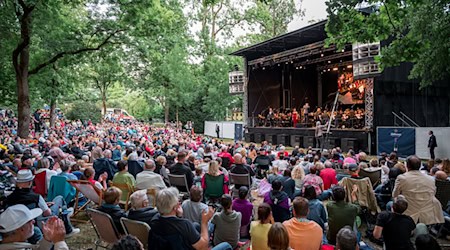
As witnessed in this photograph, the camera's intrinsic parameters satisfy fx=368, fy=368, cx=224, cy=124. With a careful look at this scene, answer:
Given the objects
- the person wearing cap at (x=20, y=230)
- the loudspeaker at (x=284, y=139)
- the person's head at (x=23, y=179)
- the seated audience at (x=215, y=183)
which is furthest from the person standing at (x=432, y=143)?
the person wearing cap at (x=20, y=230)

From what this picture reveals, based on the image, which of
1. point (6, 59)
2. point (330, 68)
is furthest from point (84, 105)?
point (330, 68)

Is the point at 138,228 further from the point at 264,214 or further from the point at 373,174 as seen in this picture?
the point at 373,174

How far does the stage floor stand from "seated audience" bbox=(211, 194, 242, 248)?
13700 millimetres

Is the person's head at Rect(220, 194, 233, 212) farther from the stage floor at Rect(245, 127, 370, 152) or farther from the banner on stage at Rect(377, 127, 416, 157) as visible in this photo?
the stage floor at Rect(245, 127, 370, 152)

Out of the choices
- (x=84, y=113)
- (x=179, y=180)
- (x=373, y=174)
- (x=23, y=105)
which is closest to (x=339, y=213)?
(x=373, y=174)

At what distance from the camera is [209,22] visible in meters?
37.3

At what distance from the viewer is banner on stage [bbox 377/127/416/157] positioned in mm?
14609

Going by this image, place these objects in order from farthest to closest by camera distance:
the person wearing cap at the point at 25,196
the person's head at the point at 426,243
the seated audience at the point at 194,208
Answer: the person wearing cap at the point at 25,196, the seated audience at the point at 194,208, the person's head at the point at 426,243

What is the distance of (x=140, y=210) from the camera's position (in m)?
3.72

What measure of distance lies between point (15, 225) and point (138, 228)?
1.05m

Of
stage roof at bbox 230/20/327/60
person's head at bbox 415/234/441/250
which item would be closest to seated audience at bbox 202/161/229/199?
person's head at bbox 415/234/441/250

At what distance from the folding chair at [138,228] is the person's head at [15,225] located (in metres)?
0.87

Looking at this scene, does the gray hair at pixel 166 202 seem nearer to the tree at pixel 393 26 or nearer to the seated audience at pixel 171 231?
the seated audience at pixel 171 231

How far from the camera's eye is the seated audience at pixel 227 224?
4.00 metres
